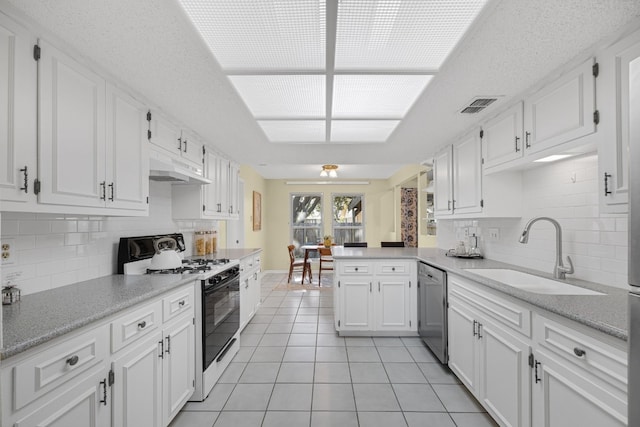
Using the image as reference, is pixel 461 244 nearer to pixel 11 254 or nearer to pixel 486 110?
pixel 486 110

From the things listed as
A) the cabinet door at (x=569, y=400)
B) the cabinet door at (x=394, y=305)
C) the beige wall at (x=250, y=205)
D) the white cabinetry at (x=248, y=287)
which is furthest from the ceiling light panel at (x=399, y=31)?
the beige wall at (x=250, y=205)

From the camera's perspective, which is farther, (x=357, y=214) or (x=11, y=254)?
(x=357, y=214)

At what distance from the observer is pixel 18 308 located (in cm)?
138

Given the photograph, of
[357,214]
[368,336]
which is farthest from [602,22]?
[357,214]

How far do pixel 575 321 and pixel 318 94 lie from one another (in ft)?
6.26

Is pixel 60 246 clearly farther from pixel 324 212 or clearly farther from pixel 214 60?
pixel 324 212

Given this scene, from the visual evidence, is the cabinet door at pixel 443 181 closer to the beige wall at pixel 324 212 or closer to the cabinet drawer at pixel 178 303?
the cabinet drawer at pixel 178 303

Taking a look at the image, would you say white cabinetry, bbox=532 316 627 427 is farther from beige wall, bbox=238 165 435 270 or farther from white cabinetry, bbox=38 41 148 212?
beige wall, bbox=238 165 435 270

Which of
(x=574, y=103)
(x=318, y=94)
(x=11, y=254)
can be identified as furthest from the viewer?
(x=318, y=94)

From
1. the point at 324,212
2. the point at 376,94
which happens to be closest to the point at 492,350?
the point at 376,94

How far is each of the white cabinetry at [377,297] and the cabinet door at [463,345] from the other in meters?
0.84

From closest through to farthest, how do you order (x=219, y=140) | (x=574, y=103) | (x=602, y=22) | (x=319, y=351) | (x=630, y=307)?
(x=630, y=307) → (x=602, y=22) → (x=574, y=103) → (x=319, y=351) → (x=219, y=140)

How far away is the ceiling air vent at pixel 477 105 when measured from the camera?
2.21 metres

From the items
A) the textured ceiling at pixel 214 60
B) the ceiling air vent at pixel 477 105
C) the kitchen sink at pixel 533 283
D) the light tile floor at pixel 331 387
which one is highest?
the textured ceiling at pixel 214 60
